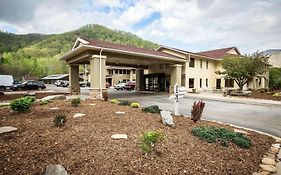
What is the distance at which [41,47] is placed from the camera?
76.6m

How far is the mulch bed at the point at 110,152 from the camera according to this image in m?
3.64

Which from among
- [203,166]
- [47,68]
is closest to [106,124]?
[203,166]

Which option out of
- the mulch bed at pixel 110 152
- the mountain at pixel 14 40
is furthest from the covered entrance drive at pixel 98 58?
the mountain at pixel 14 40

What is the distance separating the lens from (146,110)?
874cm

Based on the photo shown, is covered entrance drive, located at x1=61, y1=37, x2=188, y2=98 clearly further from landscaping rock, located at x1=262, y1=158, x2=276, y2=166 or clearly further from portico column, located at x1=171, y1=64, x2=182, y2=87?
landscaping rock, located at x1=262, y1=158, x2=276, y2=166

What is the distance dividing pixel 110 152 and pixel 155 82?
983 inches

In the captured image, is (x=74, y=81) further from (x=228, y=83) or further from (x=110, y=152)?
(x=228, y=83)

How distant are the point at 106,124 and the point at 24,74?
239 feet

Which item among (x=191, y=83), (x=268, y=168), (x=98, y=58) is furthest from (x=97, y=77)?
(x=191, y=83)

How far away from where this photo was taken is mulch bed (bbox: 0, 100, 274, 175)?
143 inches

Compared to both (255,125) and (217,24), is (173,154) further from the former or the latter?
(217,24)

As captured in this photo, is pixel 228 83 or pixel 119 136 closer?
pixel 119 136

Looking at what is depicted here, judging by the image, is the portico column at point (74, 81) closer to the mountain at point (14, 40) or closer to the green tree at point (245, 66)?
the green tree at point (245, 66)

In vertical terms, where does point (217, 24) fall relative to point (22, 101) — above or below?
above
